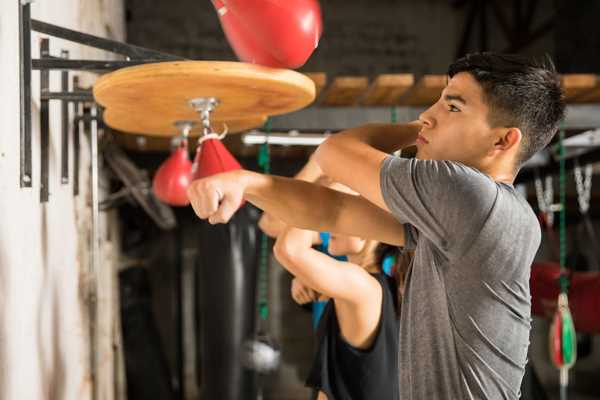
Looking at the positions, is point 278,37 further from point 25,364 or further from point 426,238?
point 25,364

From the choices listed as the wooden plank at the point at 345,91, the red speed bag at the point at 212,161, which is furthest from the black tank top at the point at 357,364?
the wooden plank at the point at 345,91

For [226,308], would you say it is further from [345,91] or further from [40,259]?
[40,259]

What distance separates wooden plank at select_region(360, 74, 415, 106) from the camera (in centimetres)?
319

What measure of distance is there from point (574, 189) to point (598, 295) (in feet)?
5.34

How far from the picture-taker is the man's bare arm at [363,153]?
3.94 ft

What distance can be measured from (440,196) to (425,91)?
2330mm

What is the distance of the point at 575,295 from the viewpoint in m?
4.41

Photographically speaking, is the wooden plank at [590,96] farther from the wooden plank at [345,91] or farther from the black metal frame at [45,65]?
the black metal frame at [45,65]

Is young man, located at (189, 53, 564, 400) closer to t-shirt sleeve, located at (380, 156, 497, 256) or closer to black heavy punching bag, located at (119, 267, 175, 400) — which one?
t-shirt sleeve, located at (380, 156, 497, 256)

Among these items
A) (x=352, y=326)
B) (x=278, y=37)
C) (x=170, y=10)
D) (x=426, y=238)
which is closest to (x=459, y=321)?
(x=426, y=238)

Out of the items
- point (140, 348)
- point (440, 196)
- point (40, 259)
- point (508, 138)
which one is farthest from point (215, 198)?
point (140, 348)

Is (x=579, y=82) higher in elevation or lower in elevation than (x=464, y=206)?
higher

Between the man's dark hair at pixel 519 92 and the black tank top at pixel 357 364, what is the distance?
3.31ft

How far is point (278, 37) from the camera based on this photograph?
1295mm
